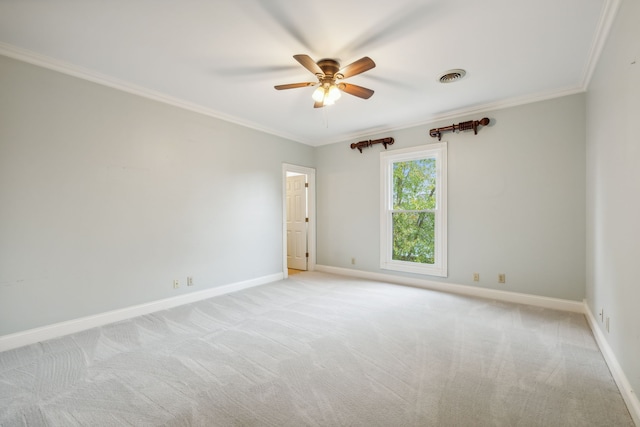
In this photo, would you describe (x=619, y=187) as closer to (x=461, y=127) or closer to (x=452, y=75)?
(x=452, y=75)

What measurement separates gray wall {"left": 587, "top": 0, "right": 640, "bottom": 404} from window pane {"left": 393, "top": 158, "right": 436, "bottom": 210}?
193 centimetres

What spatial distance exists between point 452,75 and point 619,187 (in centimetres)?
180

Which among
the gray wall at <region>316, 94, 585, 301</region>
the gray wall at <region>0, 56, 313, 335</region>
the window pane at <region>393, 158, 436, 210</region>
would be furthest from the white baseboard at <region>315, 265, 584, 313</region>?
the gray wall at <region>0, 56, 313, 335</region>

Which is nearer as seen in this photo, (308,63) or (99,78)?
(308,63)

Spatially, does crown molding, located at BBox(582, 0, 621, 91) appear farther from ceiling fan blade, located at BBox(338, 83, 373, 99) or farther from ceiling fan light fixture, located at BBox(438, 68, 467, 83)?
ceiling fan blade, located at BBox(338, 83, 373, 99)

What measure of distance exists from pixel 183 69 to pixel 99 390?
9.41 feet

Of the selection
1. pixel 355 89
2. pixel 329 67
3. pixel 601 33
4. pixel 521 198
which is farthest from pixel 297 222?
pixel 601 33

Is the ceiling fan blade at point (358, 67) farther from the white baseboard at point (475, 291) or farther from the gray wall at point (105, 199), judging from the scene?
the white baseboard at point (475, 291)

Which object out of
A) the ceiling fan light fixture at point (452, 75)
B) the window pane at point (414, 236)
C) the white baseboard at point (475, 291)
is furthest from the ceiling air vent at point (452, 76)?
the white baseboard at point (475, 291)

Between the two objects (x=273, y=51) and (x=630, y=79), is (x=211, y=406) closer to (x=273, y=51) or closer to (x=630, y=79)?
(x=273, y=51)

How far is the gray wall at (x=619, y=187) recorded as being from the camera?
1.70m

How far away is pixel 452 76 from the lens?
10.1ft

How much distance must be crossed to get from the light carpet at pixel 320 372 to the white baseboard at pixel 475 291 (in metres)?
0.27

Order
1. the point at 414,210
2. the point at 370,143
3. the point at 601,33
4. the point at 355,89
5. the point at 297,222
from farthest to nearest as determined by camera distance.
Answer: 1. the point at 297,222
2. the point at 370,143
3. the point at 414,210
4. the point at 355,89
5. the point at 601,33
